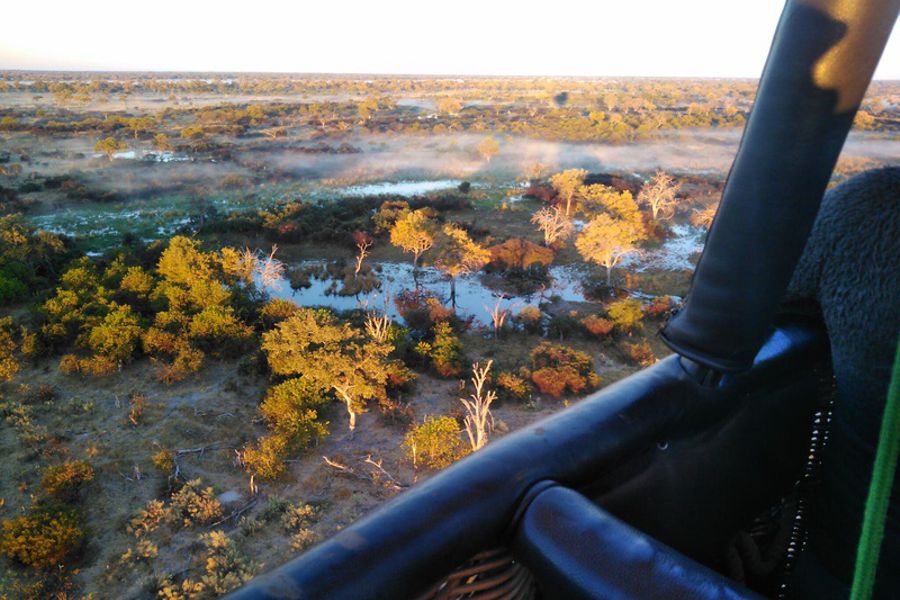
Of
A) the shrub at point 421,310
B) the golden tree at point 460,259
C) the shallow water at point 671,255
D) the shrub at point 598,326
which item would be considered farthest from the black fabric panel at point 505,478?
the shallow water at point 671,255

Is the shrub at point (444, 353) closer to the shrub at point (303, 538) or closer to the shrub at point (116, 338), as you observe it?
the shrub at point (303, 538)

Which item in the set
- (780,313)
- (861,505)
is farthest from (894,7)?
(861,505)

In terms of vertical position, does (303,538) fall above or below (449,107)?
above

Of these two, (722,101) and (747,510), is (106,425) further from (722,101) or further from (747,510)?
(722,101)

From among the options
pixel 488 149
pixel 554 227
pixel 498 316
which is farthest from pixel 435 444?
pixel 488 149

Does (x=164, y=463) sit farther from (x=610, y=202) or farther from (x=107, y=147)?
(x=107, y=147)

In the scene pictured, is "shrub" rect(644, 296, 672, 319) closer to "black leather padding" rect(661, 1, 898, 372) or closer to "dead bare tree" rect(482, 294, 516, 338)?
"dead bare tree" rect(482, 294, 516, 338)

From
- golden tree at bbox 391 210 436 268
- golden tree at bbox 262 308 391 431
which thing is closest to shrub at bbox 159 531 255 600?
golden tree at bbox 262 308 391 431
